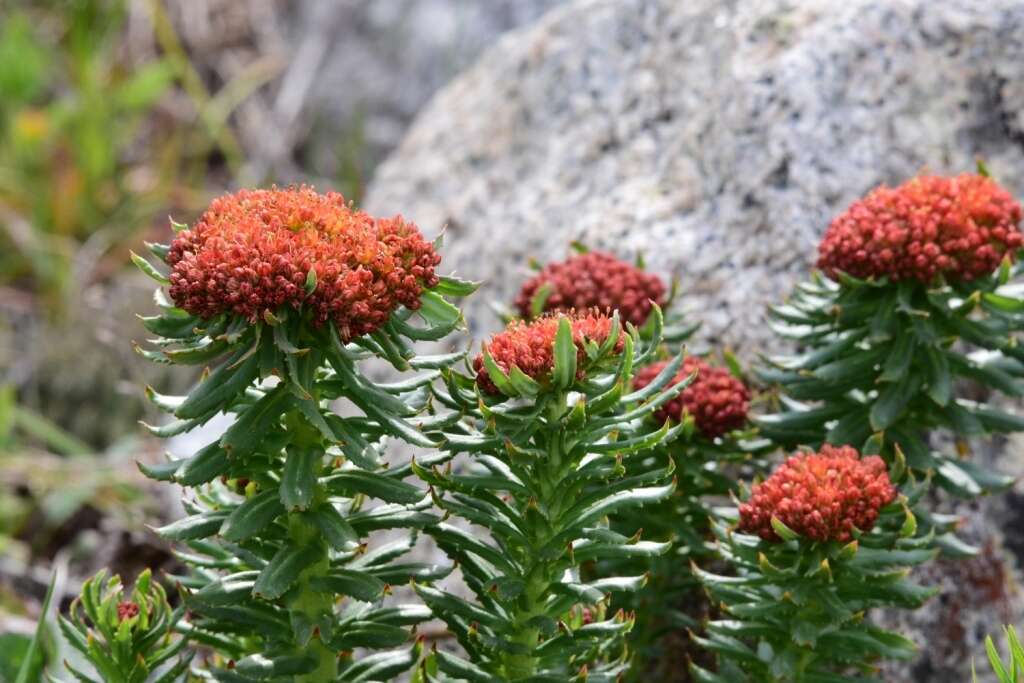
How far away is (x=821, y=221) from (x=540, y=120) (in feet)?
4.68

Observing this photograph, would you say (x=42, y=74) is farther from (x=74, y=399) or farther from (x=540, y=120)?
(x=540, y=120)

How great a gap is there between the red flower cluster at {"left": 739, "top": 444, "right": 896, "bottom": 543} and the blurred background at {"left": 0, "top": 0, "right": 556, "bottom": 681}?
122 inches

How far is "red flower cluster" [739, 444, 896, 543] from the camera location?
2.65 meters

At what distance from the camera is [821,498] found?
2658 millimetres

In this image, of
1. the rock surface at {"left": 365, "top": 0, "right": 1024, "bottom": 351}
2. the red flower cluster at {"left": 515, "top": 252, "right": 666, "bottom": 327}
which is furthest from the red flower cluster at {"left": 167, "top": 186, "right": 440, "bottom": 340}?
the rock surface at {"left": 365, "top": 0, "right": 1024, "bottom": 351}

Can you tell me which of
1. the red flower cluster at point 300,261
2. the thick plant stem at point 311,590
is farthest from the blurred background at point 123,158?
the red flower cluster at point 300,261

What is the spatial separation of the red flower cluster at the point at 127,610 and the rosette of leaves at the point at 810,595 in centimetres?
124

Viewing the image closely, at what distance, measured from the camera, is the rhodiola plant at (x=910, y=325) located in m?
3.04

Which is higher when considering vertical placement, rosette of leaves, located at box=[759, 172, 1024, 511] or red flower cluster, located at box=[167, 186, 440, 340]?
rosette of leaves, located at box=[759, 172, 1024, 511]

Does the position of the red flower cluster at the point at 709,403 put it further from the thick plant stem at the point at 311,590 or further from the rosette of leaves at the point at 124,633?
the rosette of leaves at the point at 124,633

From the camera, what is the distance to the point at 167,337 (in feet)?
7.97

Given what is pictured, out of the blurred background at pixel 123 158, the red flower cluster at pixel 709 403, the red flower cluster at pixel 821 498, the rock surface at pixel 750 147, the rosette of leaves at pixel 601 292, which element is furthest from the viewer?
the blurred background at pixel 123 158

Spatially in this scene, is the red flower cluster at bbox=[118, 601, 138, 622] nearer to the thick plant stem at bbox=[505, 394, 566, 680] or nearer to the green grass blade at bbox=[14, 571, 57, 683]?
the green grass blade at bbox=[14, 571, 57, 683]

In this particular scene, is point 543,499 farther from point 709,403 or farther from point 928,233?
point 928,233
